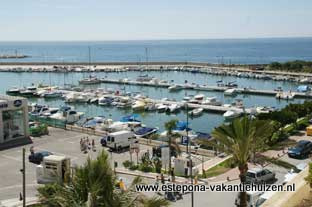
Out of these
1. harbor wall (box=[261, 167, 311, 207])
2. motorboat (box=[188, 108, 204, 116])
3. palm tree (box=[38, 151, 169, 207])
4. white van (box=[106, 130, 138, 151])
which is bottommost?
motorboat (box=[188, 108, 204, 116])

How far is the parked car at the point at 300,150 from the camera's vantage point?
26438 millimetres

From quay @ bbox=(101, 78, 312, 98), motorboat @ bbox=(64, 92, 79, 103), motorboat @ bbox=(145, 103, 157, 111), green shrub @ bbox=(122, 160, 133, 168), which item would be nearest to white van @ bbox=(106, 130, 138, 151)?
green shrub @ bbox=(122, 160, 133, 168)

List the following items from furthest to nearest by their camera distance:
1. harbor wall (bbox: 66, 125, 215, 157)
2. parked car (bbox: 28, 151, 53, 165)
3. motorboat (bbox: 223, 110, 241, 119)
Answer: motorboat (bbox: 223, 110, 241, 119) < harbor wall (bbox: 66, 125, 215, 157) < parked car (bbox: 28, 151, 53, 165)

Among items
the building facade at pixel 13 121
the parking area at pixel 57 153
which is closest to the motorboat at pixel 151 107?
the parking area at pixel 57 153

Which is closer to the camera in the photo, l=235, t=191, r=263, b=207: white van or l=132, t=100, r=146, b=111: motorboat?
l=235, t=191, r=263, b=207: white van

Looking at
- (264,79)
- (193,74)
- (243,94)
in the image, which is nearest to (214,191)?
(243,94)

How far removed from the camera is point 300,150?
26.6 metres

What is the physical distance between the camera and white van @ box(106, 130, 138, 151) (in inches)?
1220

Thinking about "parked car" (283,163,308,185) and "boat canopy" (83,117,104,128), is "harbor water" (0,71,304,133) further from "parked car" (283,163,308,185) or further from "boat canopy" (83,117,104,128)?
"parked car" (283,163,308,185)

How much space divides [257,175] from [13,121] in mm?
21212

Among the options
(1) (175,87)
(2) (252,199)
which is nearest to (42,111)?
(1) (175,87)

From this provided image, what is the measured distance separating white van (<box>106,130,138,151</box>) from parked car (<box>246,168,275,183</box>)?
12378 mm

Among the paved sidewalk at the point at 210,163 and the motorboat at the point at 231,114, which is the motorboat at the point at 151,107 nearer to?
the motorboat at the point at 231,114

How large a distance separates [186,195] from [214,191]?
1554 mm
